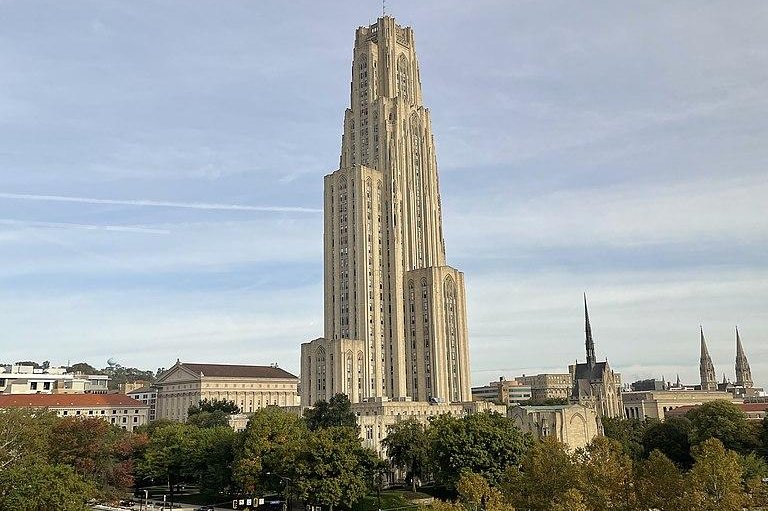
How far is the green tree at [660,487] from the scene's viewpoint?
46000 millimetres

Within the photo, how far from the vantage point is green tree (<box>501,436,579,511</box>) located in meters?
55.0

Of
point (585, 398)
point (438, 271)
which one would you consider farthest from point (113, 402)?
point (585, 398)

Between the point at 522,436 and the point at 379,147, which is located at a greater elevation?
the point at 379,147

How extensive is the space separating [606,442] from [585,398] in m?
146

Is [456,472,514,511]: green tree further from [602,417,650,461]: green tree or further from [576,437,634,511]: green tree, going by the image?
[602,417,650,461]: green tree

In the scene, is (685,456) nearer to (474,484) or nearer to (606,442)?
(606,442)

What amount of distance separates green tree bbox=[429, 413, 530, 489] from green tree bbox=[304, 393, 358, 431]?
24346 millimetres

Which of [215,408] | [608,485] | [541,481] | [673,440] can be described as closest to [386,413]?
[215,408]

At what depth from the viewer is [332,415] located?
376 ft

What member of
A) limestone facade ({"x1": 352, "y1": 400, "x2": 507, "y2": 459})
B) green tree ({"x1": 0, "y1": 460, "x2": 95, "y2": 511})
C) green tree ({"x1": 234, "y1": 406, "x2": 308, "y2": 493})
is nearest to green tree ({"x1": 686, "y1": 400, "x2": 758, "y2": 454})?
limestone facade ({"x1": 352, "y1": 400, "x2": 507, "y2": 459})

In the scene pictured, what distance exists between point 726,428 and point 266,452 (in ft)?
250

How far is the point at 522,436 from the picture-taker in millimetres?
94688

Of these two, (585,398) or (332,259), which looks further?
(585,398)

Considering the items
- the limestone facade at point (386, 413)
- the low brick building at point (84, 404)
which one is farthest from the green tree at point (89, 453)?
the low brick building at point (84, 404)
